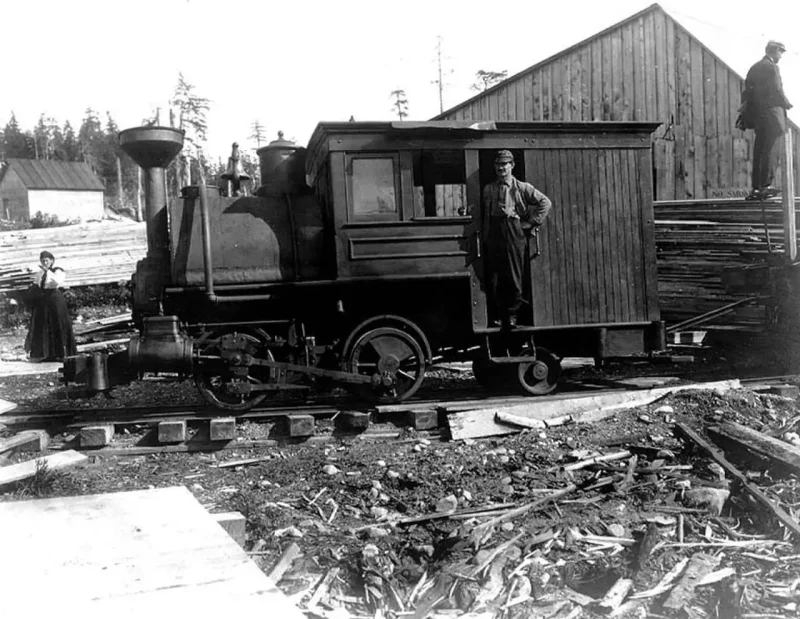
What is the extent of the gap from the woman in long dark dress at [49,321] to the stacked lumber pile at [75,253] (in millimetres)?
5882

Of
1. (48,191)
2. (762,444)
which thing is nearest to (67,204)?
(48,191)

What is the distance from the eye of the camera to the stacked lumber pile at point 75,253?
1688cm

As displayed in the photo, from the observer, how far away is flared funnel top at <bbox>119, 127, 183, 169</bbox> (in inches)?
278

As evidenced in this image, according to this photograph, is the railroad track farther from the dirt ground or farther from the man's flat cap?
the man's flat cap

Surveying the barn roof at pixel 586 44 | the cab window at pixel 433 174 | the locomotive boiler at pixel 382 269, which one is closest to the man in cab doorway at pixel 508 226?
the locomotive boiler at pixel 382 269

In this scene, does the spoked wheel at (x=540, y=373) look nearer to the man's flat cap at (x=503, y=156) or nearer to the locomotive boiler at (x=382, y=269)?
the locomotive boiler at (x=382, y=269)

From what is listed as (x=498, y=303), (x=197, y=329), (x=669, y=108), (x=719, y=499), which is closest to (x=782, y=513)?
(x=719, y=499)

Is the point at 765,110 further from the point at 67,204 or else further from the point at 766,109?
the point at 67,204

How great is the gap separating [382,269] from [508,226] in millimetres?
1345

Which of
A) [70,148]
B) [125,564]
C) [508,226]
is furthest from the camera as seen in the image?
[70,148]

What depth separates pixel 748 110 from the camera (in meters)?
9.81

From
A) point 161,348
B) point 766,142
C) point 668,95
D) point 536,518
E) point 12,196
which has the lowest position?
point 536,518

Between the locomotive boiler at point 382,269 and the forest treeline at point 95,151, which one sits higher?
the forest treeline at point 95,151

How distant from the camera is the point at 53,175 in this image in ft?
180
